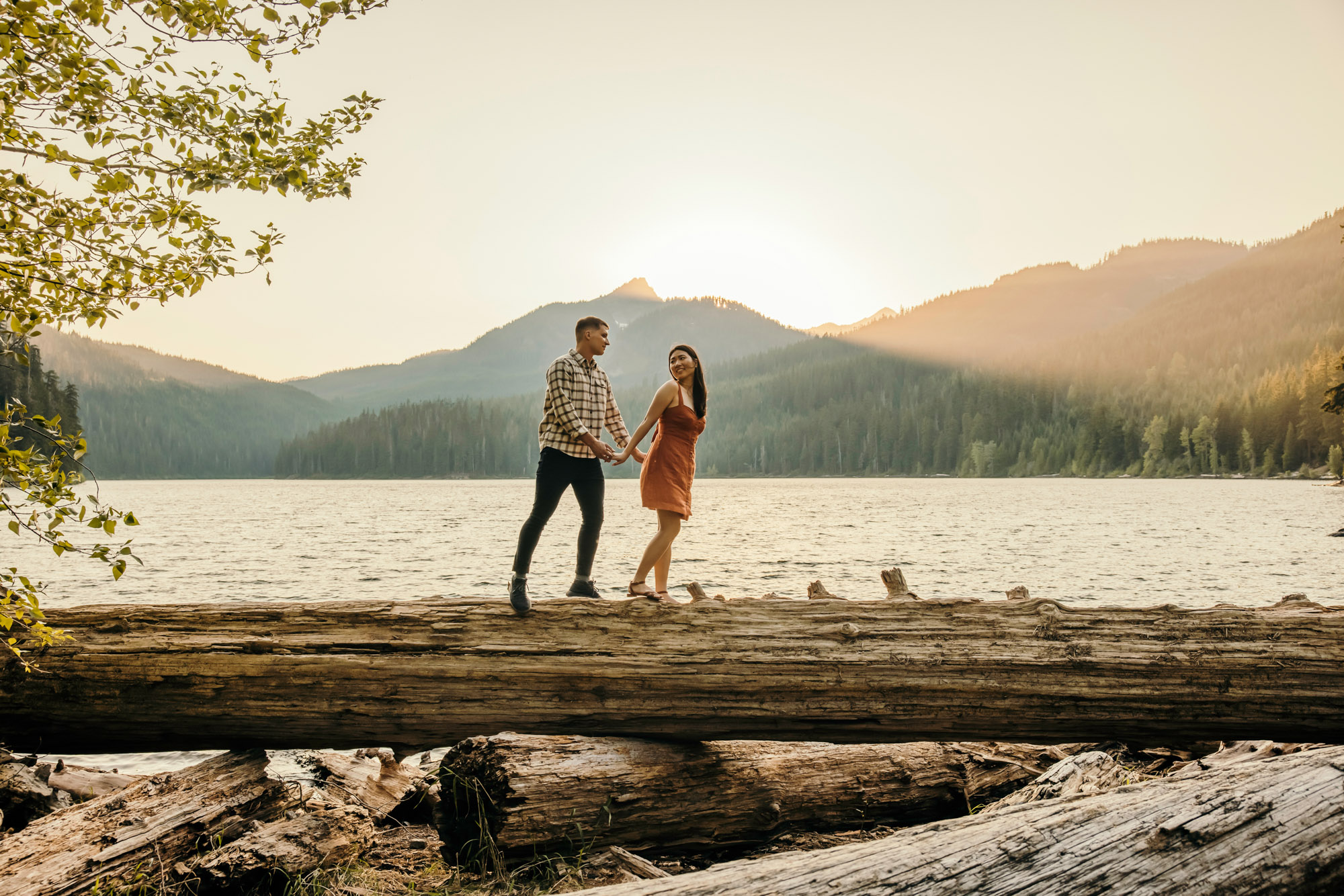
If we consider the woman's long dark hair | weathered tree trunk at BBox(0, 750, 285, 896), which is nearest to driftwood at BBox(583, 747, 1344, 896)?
A: weathered tree trunk at BBox(0, 750, 285, 896)

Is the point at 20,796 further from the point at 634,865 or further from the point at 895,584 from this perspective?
the point at 895,584

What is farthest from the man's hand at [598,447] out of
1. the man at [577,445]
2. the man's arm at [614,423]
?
the man's arm at [614,423]

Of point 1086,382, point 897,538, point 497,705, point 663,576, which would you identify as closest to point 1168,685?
point 663,576

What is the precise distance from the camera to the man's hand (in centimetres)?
645

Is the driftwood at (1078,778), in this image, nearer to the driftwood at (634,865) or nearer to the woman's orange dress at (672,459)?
the driftwood at (634,865)

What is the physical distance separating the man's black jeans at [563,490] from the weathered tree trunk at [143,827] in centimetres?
239

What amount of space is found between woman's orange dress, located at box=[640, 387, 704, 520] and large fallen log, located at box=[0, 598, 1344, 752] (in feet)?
5.69

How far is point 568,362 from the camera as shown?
6617 millimetres

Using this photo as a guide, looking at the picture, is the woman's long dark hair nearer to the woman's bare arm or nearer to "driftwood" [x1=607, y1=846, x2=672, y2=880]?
the woman's bare arm

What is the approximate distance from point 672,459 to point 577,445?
3.18 ft

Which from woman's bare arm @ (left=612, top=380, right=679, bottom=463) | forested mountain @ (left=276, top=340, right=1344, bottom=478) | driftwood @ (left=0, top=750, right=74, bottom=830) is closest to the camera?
driftwood @ (left=0, top=750, right=74, bottom=830)

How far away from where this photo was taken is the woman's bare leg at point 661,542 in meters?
6.78

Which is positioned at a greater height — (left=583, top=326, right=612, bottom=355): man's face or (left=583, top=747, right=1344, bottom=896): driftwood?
(left=583, top=326, right=612, bottom=355): man's face

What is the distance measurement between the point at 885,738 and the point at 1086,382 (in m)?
201
